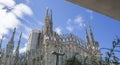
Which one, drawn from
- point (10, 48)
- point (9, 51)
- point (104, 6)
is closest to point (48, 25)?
point (10, 48)

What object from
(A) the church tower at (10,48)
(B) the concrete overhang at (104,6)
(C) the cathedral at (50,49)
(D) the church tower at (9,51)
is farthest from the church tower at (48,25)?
(B) the concrete overhang at (104,6)

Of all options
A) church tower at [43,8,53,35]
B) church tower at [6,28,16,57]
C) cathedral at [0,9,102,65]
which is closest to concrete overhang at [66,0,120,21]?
cathedral at [0,9,102,65]

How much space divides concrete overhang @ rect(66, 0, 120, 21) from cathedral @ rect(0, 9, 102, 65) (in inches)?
1221

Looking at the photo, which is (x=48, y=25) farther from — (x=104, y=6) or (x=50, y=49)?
(x=104, y=6)

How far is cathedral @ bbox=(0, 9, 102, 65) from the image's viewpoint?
33906 mm

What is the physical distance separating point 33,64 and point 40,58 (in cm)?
229

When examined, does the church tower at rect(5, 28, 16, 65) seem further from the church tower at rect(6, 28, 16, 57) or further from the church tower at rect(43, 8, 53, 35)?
the church tower at rect(43, 8, 53, 35)

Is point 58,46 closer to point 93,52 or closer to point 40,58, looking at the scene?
point 40,58

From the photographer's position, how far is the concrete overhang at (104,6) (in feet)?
5.08

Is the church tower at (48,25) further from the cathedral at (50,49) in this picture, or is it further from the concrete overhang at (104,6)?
the concrete overhang at (104,6)

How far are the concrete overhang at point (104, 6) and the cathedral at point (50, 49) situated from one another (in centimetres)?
3101

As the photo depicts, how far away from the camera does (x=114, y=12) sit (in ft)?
5.51

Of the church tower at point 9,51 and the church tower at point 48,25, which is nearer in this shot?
the church tower at point 9,51

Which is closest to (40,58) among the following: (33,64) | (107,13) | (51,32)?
(33,64)
